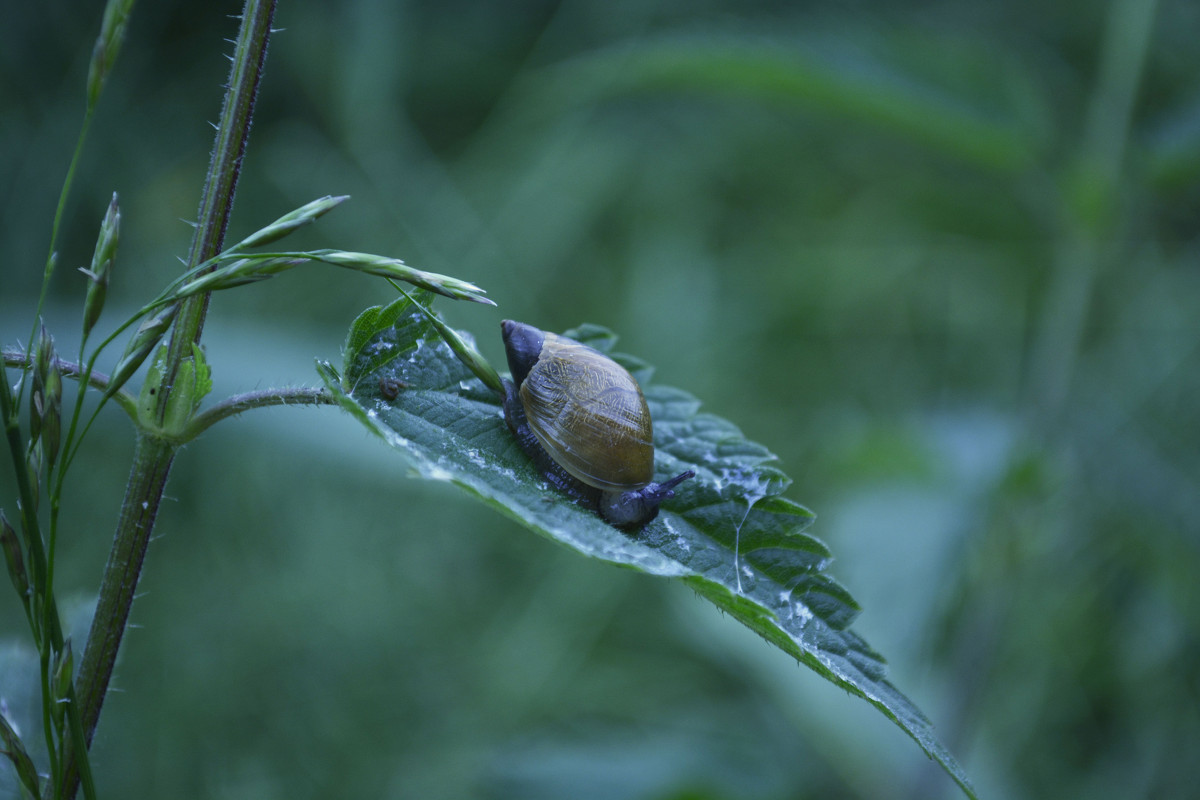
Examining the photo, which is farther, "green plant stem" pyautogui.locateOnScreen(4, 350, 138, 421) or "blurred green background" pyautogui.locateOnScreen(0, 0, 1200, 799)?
"blurred green background" pyautogui.locateOnScreen(0, 0, 1200, 799)

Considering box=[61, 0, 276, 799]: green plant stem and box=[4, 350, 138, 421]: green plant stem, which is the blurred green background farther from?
box=[4, 350, 138, 421]: green plant stem

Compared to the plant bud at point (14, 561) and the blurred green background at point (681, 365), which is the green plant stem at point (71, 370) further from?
the blurred green background at point (681, 365)

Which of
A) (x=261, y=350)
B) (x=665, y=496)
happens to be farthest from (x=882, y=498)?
(x=261, y=350)

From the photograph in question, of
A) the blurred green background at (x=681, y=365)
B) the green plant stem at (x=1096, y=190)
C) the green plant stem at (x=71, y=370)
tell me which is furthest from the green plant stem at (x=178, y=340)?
the green plant stem at (x=1096, y=190)

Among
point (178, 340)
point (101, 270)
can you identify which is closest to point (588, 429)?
point (178, 340)

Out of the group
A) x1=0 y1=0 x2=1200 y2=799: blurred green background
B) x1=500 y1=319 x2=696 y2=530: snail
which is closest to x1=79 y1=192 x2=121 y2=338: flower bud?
x1=500 y1=319 x2=696 y2=530: snail

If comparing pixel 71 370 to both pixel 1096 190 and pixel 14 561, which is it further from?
pixel 1096 190
